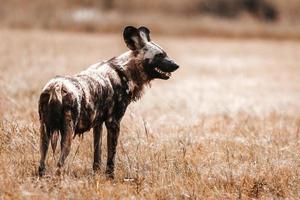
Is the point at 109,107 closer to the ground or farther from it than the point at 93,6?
closer to the ground

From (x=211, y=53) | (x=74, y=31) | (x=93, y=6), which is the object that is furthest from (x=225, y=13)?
(x=211, y=53)

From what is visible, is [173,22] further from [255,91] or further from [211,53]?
[255,91]

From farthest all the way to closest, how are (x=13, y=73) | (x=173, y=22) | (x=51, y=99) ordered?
(x=173, y=22)
(x=13, y=73)
(x=51, y=99)

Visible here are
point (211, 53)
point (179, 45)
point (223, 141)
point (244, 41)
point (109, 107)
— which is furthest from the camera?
point (244, 41)

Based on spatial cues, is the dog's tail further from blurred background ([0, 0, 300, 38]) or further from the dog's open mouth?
blurred background ([0, 0, 300, 38])

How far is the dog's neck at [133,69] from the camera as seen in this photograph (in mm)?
8180

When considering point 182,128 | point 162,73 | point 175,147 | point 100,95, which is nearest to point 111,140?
point 100,95

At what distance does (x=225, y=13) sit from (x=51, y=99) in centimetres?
6304

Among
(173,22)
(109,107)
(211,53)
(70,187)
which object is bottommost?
(70,187)

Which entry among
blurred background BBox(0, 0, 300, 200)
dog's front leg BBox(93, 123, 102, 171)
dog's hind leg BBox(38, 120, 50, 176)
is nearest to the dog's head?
dog's front leg BBox(93, 123, 102, 171)

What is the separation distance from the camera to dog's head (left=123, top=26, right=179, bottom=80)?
8.10 m

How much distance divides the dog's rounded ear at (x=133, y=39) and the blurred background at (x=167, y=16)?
143 feet

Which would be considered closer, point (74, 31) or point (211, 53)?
point (211, 53)

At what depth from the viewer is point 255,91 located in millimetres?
22891
